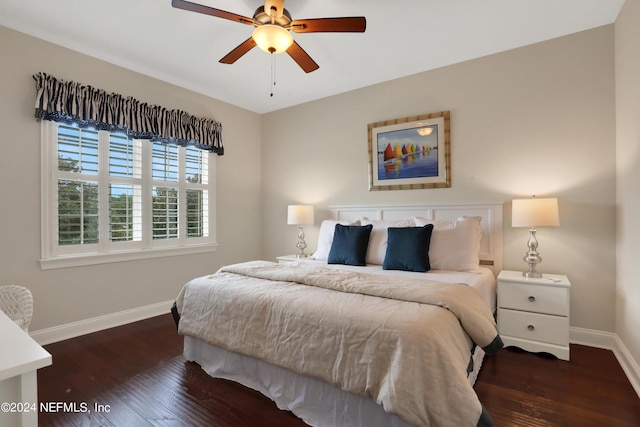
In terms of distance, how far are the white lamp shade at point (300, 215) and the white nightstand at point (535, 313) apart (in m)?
2.26

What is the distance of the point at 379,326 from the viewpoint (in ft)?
4.97

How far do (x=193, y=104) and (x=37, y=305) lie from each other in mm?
2688

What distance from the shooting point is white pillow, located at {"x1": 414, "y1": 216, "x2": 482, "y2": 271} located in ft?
8.95

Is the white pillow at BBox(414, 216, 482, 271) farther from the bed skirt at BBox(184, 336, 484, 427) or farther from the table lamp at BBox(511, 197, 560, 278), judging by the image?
the bed skirt at BBox(184, 336, 484, 427)

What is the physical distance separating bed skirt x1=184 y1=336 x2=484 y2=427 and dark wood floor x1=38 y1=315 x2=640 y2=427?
2.5 inches

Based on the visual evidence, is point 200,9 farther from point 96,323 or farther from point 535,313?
point 535,313

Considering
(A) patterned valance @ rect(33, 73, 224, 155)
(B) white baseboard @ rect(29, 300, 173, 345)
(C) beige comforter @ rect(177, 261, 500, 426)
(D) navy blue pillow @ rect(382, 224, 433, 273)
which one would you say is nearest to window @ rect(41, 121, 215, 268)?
(A) patterned valance @ rect(33, 73, 224, 155)

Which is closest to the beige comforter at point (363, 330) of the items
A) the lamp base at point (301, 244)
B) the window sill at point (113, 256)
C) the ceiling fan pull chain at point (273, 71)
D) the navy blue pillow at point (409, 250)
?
the navy blue pillow at point (409, 250)

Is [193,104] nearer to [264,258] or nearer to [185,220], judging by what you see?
[185,220]

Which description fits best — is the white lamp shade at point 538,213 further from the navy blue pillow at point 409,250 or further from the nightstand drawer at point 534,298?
the navy blue pillow at point 409,250

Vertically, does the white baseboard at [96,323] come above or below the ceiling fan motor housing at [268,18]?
below

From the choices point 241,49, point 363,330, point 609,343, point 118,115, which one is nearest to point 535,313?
point 609,343

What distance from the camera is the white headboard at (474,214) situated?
3.06m

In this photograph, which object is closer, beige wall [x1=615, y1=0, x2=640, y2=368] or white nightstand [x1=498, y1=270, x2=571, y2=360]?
beige wall [x1=615, y1=0, x2=640, y2=368]
